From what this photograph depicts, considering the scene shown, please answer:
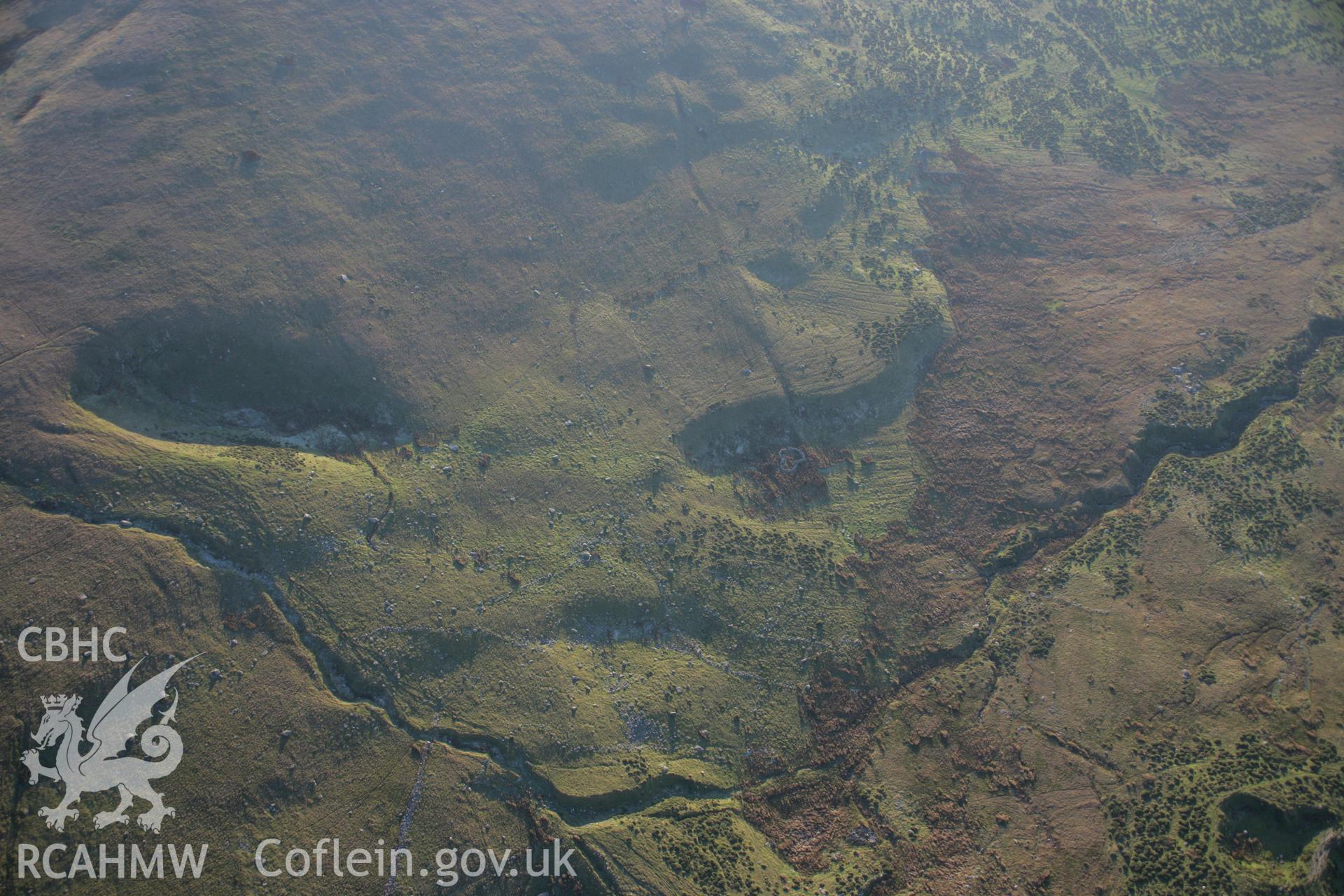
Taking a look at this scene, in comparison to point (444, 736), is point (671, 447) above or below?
above

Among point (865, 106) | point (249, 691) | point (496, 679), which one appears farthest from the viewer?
point (865, 106)

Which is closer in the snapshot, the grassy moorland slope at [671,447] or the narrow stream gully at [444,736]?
the grassy moorland slope at [671,447]

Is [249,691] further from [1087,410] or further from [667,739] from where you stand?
[1087,410]

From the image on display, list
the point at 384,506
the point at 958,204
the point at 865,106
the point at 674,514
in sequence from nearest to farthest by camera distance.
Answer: the point at 384,506
the point at 674,514
the point at 958,204
the point at 865,106

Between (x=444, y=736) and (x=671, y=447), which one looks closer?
(x=444, y=736)

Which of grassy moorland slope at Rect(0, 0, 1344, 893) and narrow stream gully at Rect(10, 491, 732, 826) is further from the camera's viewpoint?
narrow stream gully at Rect(10, 491, 732, 826)

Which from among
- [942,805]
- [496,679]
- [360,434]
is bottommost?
[942,805]

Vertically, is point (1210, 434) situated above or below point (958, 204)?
below

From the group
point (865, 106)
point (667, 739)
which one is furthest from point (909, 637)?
point (865, 106)

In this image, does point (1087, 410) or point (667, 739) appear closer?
point (667, 739)
